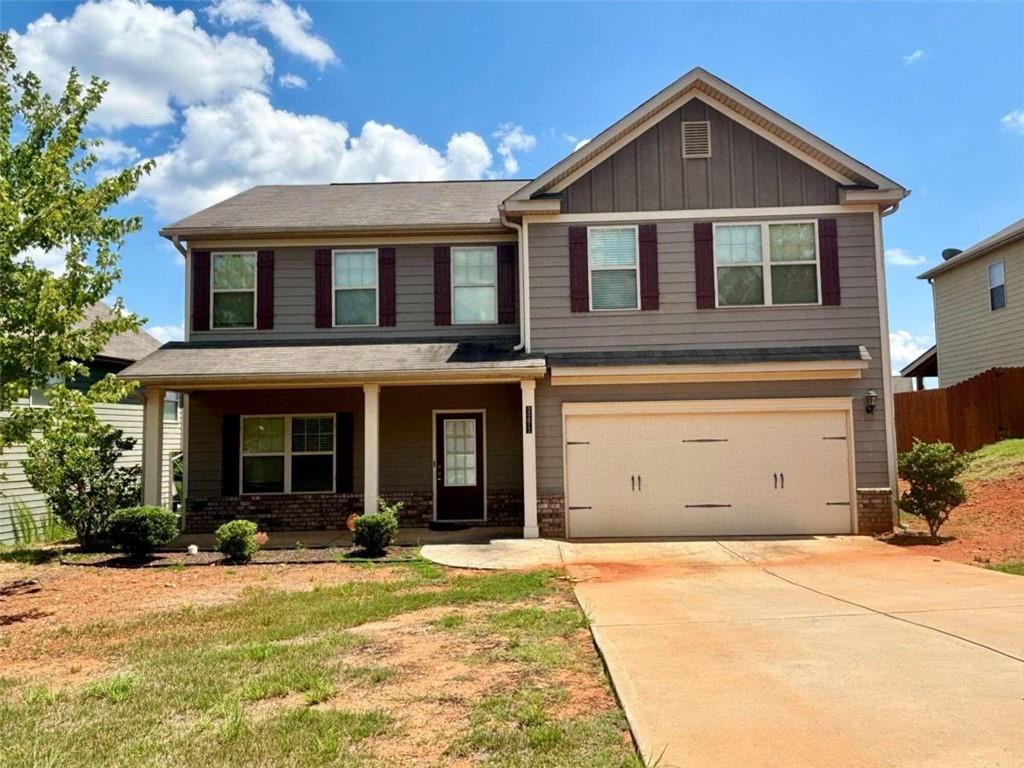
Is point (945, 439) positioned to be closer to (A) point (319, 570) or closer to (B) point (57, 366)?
(A) point (319, 570)

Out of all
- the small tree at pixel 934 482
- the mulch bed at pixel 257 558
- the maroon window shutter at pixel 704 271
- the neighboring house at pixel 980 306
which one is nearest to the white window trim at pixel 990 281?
the neighboring house at pixel 980 306

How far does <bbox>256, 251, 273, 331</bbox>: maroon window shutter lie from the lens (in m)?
13.0

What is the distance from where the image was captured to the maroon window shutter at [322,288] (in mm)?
12961

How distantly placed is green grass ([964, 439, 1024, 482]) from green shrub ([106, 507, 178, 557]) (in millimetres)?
14235

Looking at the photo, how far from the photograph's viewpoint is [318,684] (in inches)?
179

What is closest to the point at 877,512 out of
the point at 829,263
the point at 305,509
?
the point at 829,263

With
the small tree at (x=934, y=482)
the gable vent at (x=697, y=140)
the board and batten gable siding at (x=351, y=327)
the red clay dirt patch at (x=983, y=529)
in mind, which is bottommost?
the red clay dirt patch at (x=983, y=529)

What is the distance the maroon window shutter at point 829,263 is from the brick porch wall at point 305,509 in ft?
20.9

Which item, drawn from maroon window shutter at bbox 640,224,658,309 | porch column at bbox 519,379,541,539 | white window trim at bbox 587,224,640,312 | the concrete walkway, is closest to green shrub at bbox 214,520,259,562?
porch column at bbox 519,379,541,539

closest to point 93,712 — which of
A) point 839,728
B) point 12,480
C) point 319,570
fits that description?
point 839,728

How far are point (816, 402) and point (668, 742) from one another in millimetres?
8859

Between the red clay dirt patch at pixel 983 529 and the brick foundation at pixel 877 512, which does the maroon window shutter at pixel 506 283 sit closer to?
the brick foundation at pixel 877 512

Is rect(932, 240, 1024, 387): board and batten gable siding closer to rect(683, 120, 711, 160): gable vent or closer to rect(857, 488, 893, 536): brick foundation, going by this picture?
rect(857, 488, 893, 536): brick foundation

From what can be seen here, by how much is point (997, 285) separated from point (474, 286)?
15168mm
